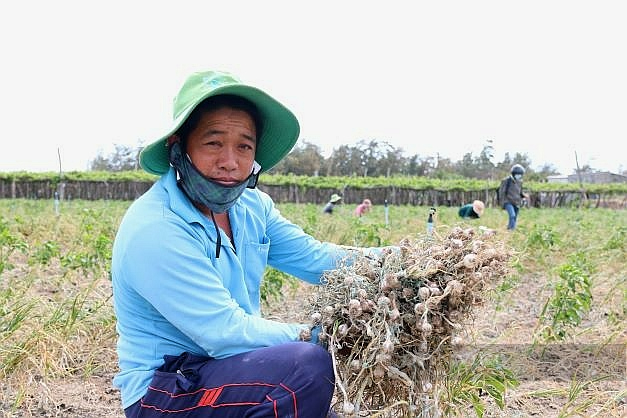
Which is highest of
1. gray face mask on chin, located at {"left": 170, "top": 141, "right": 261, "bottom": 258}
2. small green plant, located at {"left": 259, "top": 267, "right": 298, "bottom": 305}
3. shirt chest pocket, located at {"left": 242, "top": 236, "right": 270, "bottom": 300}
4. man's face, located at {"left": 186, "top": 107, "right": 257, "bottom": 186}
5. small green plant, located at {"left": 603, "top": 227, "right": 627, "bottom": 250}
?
man's face, located at {"left": 186, "top": 107, "right": 257, "bottom": 186}

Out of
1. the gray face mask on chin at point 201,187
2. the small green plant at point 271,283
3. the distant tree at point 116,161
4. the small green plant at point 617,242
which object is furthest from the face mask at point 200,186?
the distant tree at point 116,161

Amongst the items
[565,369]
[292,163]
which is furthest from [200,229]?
[292,163]

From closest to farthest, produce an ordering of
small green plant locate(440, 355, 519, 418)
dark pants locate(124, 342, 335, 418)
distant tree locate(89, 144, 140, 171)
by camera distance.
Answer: dark pants locate(124, 342, 335, 418), small green plant locate(440, 355, 519, 418), distant tree locate(89, 144, 140, 171)

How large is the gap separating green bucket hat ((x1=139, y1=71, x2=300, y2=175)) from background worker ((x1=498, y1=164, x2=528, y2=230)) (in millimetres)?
9357

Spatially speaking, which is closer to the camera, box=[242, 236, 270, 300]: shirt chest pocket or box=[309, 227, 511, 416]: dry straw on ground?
box=[309, 227, 511, 416]: dry straw on ground

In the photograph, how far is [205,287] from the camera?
1.74 metres

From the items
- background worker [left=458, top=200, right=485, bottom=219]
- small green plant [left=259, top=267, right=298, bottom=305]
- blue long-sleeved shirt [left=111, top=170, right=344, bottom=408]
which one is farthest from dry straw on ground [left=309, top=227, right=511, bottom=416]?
background worker [left=458, top=200, right=485, bottom=219]

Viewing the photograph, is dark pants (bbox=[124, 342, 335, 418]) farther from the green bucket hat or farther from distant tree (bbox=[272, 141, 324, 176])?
distant tree (bbox=[272, 141, 324, 176])

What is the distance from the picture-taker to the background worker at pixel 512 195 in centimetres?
1112

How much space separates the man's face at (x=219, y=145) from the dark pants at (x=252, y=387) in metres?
0.52

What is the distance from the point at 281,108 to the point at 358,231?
4526 millimetres

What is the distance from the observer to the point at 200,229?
6.21ft

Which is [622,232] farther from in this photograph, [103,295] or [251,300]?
[251,300]

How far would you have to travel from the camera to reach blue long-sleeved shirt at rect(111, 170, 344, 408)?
1.73m
